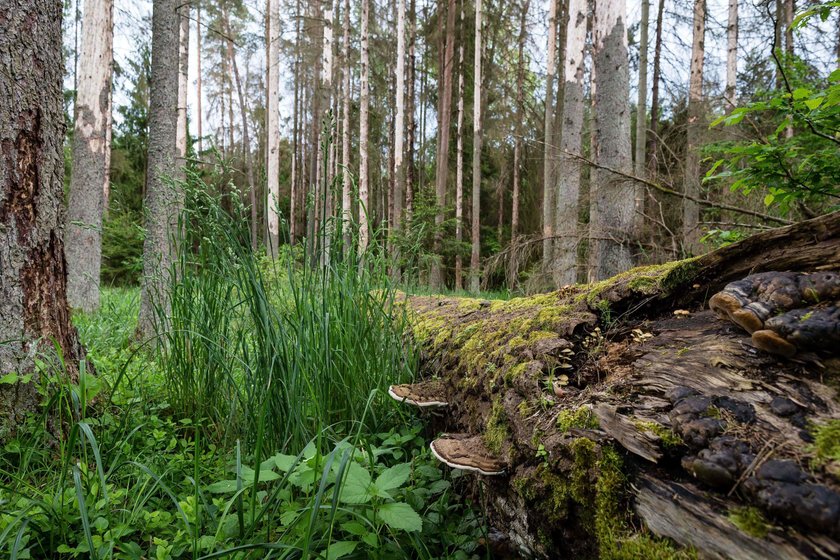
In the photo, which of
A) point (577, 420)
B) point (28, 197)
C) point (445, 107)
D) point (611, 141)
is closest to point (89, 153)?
point (28, 197)

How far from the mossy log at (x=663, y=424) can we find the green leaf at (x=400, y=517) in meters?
0.26

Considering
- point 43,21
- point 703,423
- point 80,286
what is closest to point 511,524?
point 703,423

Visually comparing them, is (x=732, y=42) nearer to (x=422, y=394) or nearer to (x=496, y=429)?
(x=422, y=394)

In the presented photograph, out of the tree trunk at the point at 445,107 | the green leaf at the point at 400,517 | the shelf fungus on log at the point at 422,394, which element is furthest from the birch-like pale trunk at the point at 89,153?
the tree trunk at the point at 445,107

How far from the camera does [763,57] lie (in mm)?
10109

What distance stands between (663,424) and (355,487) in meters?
0.79

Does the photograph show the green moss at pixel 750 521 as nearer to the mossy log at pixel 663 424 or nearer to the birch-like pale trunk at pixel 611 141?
the mossy log at pixel 663 424

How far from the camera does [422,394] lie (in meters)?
1.74

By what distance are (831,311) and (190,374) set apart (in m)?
2.36

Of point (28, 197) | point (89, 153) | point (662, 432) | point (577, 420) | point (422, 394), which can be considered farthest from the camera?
point (89, 153)

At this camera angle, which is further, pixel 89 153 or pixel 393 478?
pixel 89 153

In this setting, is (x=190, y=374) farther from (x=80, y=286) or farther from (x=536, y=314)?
(x=80, y=286)

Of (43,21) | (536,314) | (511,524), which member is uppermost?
(43,21)

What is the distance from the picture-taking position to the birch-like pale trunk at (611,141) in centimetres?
447
